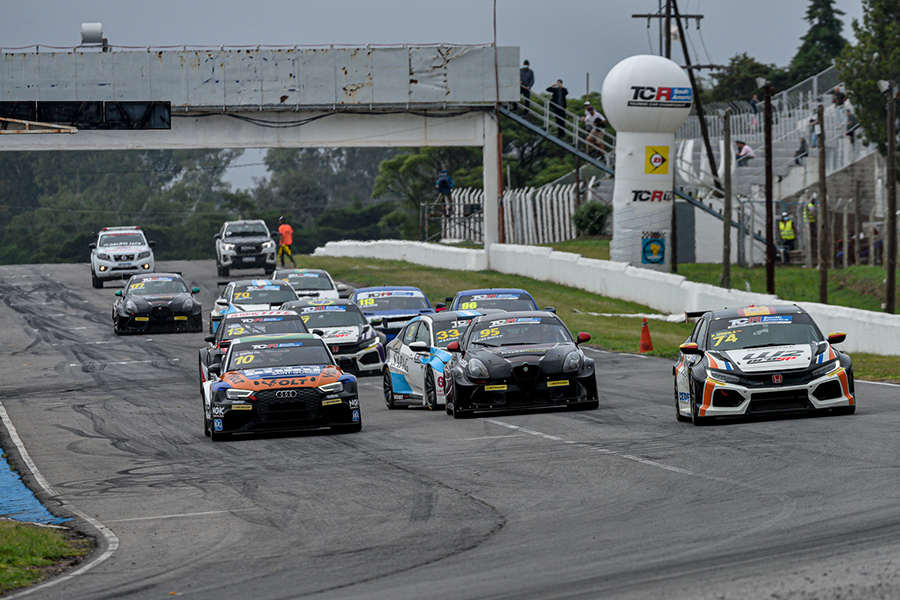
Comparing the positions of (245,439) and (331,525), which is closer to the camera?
(331,525)

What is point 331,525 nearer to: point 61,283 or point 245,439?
point 245,439

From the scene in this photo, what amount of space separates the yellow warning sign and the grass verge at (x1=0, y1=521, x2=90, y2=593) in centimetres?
3397

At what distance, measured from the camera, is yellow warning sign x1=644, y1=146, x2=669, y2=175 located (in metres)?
42.4

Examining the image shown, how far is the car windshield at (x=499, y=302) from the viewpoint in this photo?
2400cm

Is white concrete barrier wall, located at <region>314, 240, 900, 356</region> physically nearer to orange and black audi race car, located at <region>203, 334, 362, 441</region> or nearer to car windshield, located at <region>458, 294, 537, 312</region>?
car windshield, located at <region>458, 294, 537, 312</region>

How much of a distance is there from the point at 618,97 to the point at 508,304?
762 inches

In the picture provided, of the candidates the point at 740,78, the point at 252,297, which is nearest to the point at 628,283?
the point at 252,297

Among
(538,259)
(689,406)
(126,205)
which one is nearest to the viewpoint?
(689,406)

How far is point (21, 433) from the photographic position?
17.1 metres

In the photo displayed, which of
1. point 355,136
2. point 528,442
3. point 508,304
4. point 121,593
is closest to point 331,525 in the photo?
point 121,593

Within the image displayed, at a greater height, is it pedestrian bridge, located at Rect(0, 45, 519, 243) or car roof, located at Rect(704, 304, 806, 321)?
pedestrian bridge, located at Rect(0, 45, 519, 243)

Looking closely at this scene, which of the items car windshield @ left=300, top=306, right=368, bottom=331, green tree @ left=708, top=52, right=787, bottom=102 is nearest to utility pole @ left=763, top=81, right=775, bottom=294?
car windshield @ left=300, top=306, right=368, bottom=331

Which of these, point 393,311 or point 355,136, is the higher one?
point 355,136

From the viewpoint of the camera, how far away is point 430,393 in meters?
18.4
